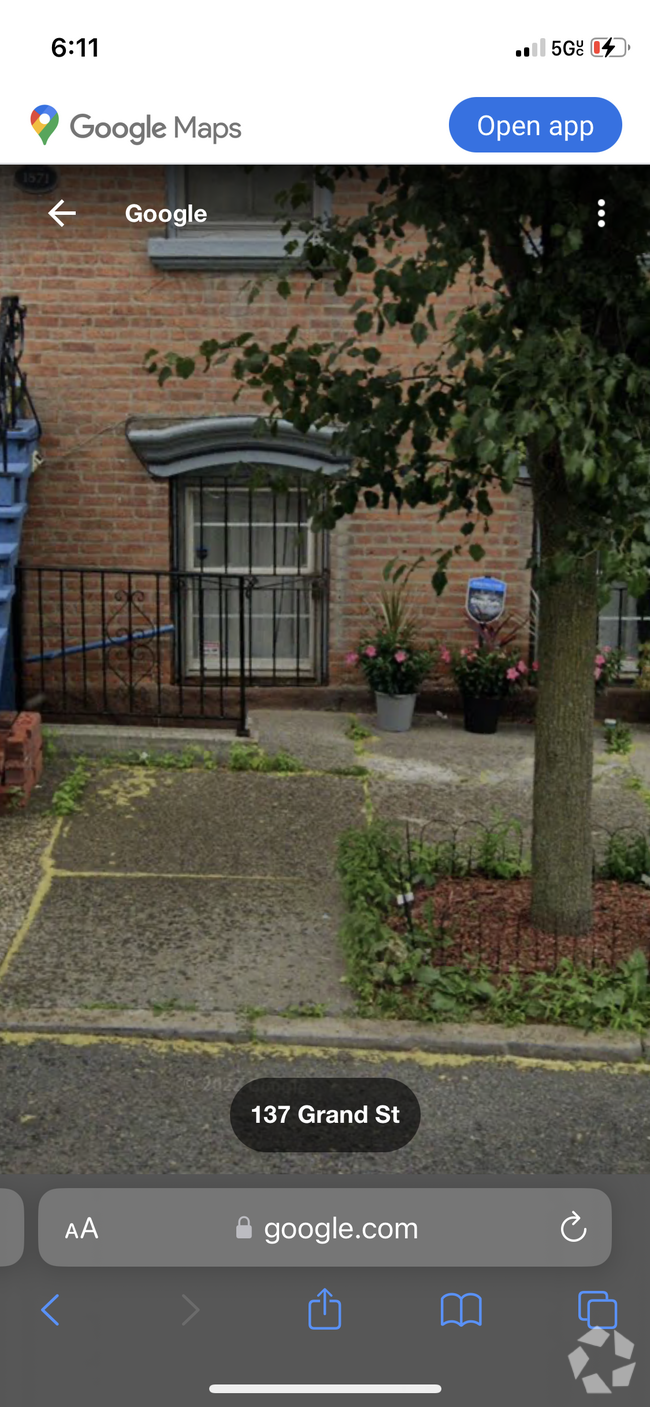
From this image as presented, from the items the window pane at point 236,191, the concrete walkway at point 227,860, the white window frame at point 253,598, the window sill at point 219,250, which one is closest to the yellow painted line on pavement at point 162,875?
the concrete walkway at point 227,860

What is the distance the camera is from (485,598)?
9945 millimetres

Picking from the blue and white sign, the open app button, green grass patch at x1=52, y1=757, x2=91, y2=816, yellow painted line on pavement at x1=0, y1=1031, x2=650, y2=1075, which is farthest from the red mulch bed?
the open app button

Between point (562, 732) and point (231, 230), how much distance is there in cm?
512

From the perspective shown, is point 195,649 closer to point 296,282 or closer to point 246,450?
point 246,450

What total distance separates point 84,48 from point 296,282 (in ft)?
22.6

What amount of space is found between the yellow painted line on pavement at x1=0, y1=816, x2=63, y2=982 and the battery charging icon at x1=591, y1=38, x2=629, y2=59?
424cm

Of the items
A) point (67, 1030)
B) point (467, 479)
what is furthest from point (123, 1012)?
point (467, 479)

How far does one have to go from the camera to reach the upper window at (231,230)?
930 centimetres

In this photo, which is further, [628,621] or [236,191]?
[628,621]

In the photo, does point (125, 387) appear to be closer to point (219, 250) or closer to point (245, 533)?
point (219, 250)

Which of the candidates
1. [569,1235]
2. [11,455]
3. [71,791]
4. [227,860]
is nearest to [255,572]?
[11,455]

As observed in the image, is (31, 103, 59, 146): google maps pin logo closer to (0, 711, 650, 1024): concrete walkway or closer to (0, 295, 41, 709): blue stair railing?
(0, 711, 650, 1024): concrete walkway

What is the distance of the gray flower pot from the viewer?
10.0 metres

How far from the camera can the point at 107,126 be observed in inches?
128
